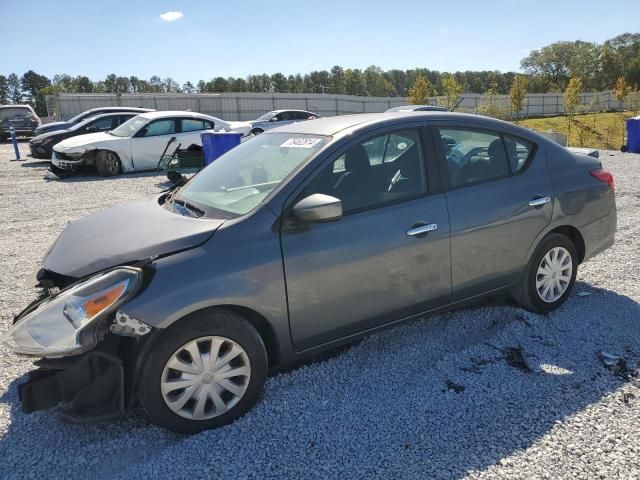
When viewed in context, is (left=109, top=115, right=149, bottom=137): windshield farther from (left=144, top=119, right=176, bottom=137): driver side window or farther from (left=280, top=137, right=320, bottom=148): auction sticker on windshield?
(left=280, top=137, right=320, bottom=148): auction sticker on windshield

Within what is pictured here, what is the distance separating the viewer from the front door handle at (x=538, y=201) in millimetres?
3900

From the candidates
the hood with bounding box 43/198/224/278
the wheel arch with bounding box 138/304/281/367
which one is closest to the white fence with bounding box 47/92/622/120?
the hood with bounding box 43/198/224/278

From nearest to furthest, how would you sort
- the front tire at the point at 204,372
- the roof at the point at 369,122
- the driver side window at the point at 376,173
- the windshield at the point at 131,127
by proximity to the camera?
the front tire at the point at 204,372
the driver side window at the point at 376,173
the roof at the point at 369,122
the windshield at the point at 131,127

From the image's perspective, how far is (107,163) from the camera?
12.4 m

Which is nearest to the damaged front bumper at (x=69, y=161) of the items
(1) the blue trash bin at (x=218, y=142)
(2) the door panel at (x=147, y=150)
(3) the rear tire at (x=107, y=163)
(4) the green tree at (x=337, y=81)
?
(3) the rear tire at (x=107, y=163)

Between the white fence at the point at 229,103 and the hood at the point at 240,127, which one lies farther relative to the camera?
the white fence at the point at 229,103

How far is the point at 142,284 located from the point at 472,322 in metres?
2.64

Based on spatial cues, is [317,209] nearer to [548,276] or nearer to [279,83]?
[548,276]

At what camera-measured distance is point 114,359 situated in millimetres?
2555

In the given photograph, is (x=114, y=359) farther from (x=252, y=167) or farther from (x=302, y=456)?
(x=252, y=167)

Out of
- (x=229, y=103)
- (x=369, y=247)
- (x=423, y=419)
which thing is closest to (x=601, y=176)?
(x=369, y=247)

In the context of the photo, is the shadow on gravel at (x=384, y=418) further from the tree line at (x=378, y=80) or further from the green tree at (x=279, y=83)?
the green tree at (x=279, y=83)

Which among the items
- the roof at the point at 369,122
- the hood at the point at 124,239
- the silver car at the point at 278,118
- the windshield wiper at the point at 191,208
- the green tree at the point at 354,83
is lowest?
the hood at the point at 124,239

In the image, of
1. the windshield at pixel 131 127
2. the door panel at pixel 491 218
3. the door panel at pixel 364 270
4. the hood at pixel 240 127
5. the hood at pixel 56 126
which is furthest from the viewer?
the hood at pixel 56 126
